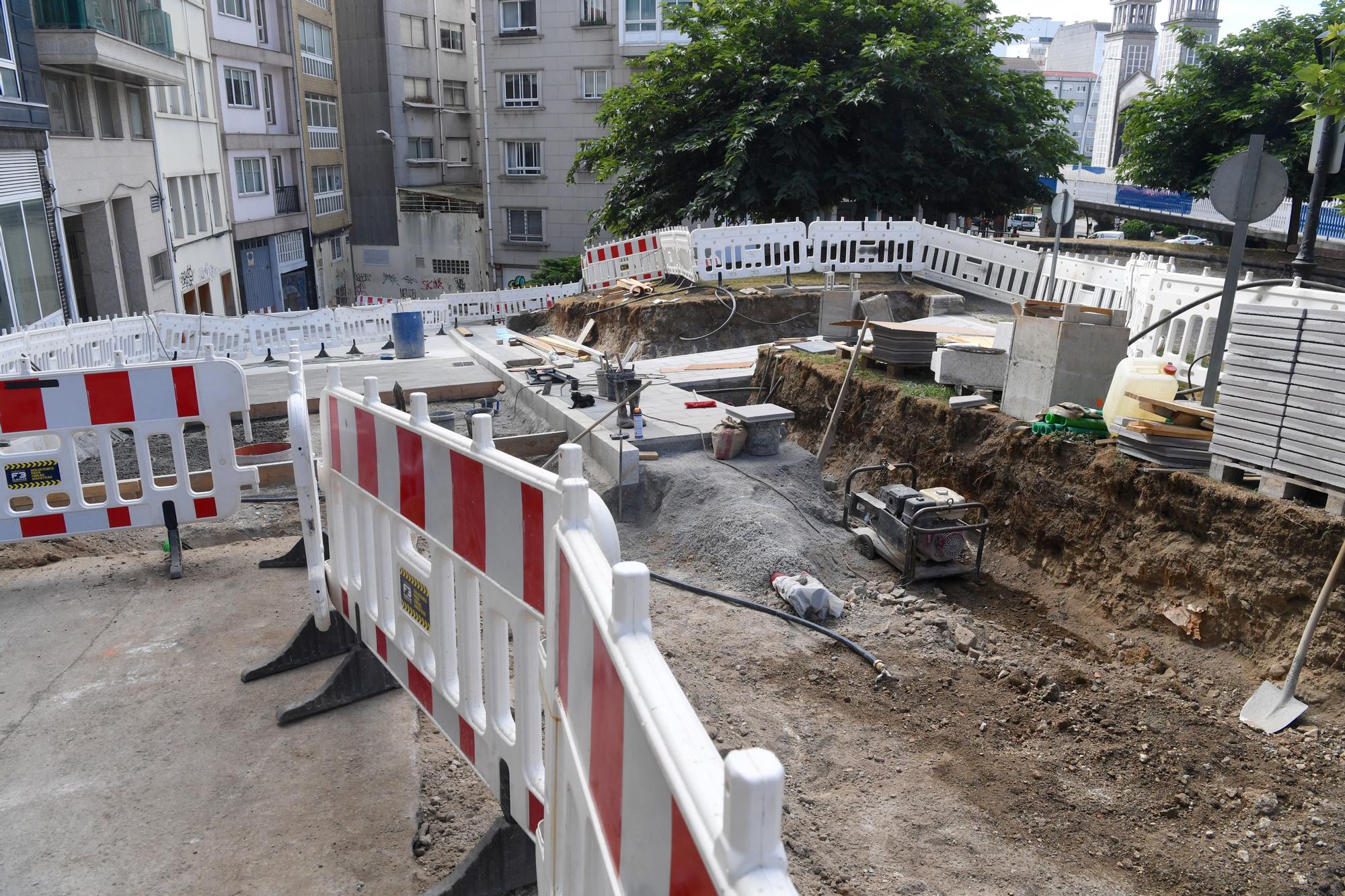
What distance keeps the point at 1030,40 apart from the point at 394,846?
153 metres

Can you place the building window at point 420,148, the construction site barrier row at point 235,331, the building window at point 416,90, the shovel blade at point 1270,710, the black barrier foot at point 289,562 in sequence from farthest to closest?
the building window at point 420,148, the building window at point 416,90, the construction site barrier row at point 235,331, the shovel blade at point 1270,710, the black barrier foot at point 289,562

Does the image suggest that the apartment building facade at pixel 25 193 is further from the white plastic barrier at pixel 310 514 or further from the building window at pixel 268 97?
the building window at pixel 268 97

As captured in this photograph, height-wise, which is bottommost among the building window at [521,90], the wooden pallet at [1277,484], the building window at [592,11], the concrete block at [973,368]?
the wooden pallet at [1277,484]

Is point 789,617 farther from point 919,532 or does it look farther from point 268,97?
point 268,97

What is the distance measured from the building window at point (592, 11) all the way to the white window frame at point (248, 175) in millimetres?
13281

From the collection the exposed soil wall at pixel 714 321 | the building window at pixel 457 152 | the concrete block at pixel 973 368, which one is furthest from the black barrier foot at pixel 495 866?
the building window at pixel 457 152

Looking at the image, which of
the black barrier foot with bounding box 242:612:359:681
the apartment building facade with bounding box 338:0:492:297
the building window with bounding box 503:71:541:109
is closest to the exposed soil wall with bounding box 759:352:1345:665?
the black barrier foot with bounding box 242:612:359:681

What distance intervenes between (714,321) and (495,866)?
15119 mm

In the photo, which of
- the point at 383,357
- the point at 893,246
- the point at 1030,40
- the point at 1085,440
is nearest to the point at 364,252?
the point at 383,357

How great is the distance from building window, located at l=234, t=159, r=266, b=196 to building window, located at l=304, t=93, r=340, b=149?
4.80m

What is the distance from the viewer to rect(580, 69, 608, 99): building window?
36438 millimetres

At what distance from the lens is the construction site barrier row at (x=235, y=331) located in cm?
1123

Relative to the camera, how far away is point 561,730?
2219 millimetres

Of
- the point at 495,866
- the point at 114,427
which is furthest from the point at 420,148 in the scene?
the point at 495,866
